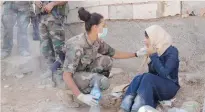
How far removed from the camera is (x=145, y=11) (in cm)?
491

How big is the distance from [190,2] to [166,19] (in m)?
0.35

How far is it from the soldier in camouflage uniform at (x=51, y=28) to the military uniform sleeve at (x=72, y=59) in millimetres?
1014

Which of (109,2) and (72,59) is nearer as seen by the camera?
(72,59)

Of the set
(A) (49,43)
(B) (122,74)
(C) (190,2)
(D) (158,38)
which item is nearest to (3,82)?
(A) (49,43)

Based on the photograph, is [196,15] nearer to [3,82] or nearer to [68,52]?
[68,52]

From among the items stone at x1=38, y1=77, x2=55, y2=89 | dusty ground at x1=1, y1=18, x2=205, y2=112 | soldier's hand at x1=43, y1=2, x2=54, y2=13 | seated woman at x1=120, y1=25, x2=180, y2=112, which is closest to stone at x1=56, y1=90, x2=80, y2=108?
dusty ground at x1=1, y1=18, x2=205, y2=112

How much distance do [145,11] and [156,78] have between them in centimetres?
157

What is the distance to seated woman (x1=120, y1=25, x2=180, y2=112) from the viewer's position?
3.48 meters

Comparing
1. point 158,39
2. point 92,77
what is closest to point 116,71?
point 92,77

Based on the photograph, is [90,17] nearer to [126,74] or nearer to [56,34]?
[56,34]

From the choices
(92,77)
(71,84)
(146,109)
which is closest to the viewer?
(146,109)

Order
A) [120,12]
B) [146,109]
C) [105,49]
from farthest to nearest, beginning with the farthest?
[120,12], [105,49], [146,109]

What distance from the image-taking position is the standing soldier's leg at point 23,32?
507 cm

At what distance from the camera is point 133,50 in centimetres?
498
